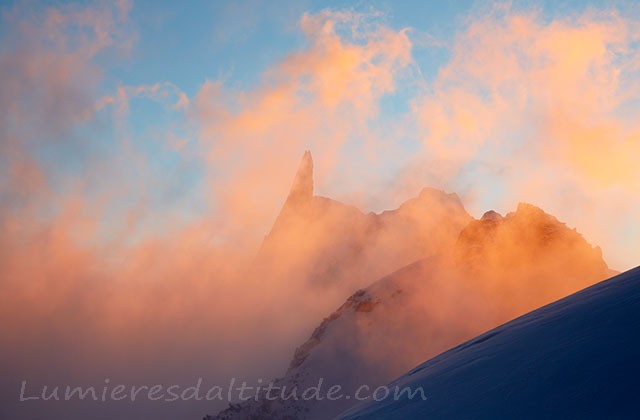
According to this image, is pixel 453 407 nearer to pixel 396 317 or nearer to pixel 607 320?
pixel 607 320

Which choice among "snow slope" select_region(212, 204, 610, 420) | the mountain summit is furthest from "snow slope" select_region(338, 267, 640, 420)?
"snow slope" select_region(212, 204, 610, 420)

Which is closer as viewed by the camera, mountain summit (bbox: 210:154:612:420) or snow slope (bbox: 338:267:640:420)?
snow slope (bbox: 338:267:640:420)

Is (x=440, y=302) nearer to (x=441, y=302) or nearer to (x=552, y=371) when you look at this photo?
(x=441, y=302)

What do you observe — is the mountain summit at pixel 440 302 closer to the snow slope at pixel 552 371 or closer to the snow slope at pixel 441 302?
the snow slope at pixel 441 302

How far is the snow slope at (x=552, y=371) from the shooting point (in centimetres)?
600

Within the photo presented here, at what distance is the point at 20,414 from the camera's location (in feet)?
457

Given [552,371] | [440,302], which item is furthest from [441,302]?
[552,371]

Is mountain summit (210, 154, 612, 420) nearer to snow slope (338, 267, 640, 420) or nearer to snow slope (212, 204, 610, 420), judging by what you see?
snow slope (212, 204, 610, 420)

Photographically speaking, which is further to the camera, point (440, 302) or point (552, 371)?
point (440, 302)

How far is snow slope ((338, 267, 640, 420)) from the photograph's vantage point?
5996 mm

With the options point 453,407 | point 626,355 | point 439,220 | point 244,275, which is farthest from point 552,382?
point 244,275

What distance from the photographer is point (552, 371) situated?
23.0ft

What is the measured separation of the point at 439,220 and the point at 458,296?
73.4 m

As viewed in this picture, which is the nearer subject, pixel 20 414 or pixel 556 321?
pixel 556 321
